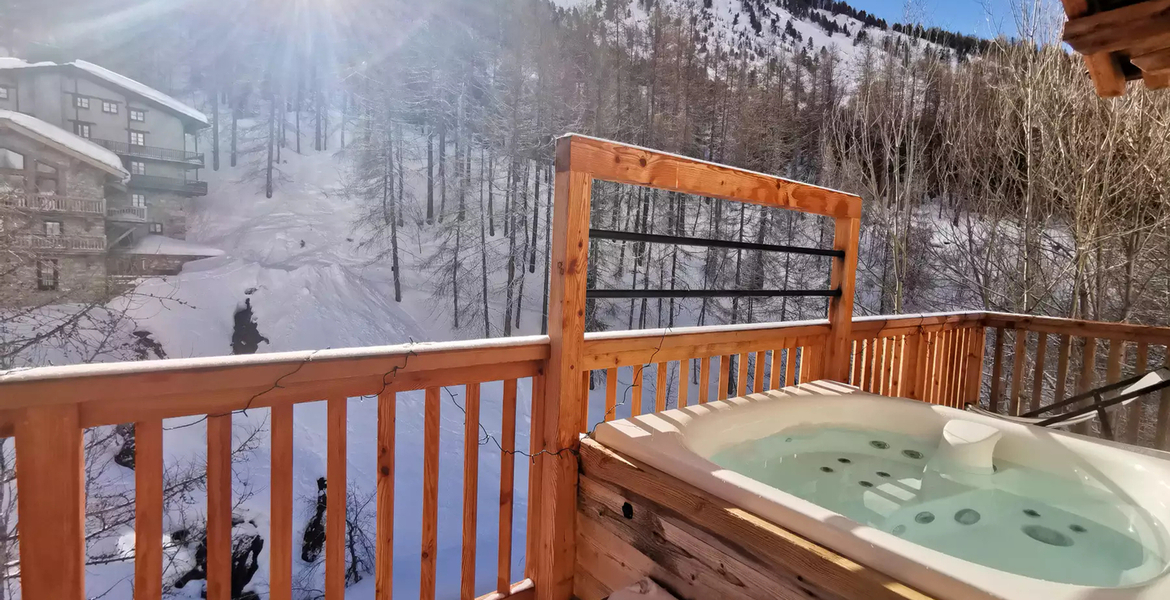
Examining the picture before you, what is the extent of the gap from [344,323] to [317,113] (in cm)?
684

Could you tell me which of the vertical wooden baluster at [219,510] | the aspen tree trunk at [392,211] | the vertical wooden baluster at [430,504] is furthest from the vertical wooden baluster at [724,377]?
the aspen tree trunk at [392,211]

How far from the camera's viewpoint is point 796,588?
1.08 m

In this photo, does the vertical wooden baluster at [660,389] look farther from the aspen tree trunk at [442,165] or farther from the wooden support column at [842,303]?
the aspen tree trunk at [442,165]

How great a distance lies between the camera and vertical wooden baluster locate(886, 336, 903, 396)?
287 cm

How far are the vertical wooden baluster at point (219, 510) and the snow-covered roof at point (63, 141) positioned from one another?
35.3 ft

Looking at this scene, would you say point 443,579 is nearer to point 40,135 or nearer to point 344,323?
point 344,323

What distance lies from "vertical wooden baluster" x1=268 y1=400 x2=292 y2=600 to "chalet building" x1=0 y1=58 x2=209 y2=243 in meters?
11.4

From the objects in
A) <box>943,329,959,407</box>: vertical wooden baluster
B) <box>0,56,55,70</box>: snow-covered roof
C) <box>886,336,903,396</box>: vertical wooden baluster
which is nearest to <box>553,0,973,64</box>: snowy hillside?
<box>943,329,959,407</box>: vertical wooden baluster

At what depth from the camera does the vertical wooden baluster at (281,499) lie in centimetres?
116

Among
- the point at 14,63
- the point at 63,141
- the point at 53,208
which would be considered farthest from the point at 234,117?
the point at 53,208

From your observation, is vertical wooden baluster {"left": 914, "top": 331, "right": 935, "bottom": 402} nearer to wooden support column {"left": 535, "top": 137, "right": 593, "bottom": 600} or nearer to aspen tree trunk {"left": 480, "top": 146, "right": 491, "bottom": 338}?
wooden support column {"left": 535, "top": 137, "right": 593, "bottom": 600}

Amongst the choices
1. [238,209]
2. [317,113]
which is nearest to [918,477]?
[238,209]

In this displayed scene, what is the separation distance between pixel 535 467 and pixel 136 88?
13612mm

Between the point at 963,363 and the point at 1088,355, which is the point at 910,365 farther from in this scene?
the point at 1088,355
